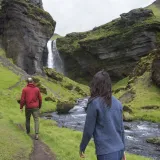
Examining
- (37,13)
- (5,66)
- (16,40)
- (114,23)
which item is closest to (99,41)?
(114,23)

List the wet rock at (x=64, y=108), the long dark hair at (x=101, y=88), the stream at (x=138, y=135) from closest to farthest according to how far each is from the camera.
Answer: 1. the long dark hair at (x=101, y=88)
2. the stream at (x=138, y=135)
3. the wet rock at (x=64, y=108)

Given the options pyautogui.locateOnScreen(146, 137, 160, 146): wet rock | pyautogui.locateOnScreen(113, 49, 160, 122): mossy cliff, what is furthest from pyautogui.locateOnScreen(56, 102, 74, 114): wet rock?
pyautogui.locateOnScreen(146, 137, 160, 146): wet rock

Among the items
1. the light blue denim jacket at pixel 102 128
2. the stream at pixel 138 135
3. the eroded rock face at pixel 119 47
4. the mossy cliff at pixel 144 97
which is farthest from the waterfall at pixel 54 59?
the light blue denim jacket at pixel 102 128

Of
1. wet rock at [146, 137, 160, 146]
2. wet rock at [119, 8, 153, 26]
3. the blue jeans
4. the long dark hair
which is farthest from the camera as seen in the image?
wet rock at [119, 8, 153, 26]

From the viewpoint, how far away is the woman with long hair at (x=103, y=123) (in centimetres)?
889

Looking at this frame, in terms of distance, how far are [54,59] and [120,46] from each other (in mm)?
32599

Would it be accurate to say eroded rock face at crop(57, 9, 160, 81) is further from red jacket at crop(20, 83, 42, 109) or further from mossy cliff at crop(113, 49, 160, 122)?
red jacket at crop(20, 83, 42, 109)

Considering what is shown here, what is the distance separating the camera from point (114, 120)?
9195mm

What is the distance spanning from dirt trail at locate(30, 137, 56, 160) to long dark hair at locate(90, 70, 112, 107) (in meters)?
11.0

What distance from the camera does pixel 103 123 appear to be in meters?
9.01

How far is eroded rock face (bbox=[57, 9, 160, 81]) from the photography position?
5817 inches

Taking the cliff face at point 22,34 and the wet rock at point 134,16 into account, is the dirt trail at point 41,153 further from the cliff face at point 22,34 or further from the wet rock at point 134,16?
the wet rock at point 134,16

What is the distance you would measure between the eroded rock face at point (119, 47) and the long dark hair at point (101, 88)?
139921 millimetres

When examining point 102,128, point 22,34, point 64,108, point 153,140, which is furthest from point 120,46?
point 102,128
